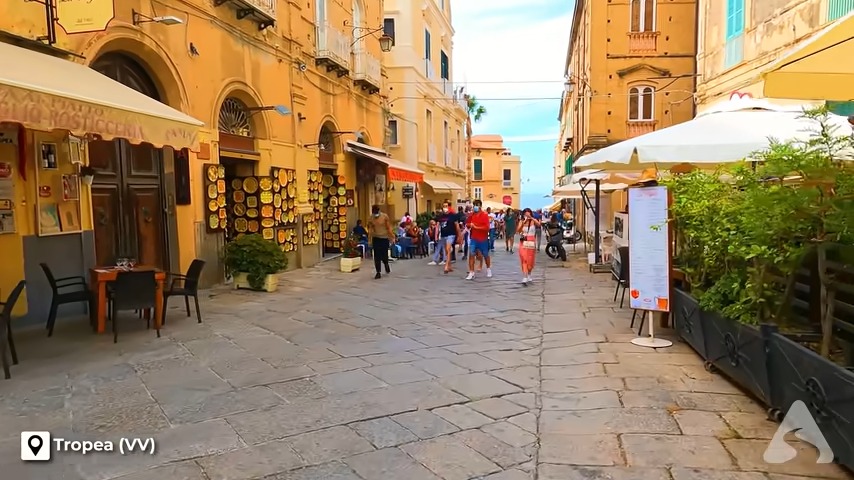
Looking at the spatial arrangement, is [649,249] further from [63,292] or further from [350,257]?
[350,257]

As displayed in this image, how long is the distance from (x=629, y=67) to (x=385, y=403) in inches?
792

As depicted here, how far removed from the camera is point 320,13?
13875 mm

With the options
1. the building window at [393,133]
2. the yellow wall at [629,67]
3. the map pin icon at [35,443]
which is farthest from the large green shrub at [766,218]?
the building window at [393,133]

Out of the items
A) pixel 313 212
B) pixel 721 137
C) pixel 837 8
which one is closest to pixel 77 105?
pixel 721 137

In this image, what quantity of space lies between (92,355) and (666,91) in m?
20.5

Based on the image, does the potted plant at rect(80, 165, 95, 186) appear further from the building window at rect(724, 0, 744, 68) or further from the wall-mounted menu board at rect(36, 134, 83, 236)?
the building window at rect(724, 0, 744, 68)

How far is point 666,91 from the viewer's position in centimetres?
2088

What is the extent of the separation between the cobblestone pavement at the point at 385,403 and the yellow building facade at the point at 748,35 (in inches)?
257

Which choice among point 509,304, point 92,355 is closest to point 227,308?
point 92,355

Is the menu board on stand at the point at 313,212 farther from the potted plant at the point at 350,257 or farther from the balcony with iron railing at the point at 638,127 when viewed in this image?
the balcony with iron railing at the point at 638,127

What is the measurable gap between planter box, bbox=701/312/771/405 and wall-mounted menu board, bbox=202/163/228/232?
7.55m

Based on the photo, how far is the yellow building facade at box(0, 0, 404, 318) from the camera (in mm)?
6375

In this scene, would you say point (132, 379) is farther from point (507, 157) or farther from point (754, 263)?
point (507, 157)

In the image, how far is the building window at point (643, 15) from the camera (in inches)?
826
